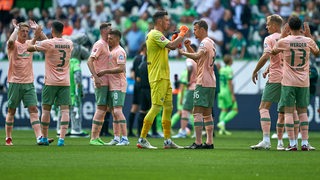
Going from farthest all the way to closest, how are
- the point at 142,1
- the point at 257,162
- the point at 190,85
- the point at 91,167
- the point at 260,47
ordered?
the point at 142,1 → the point at 260,47 → the point at 190,85 → the point at 257,162 → the point at 91,167

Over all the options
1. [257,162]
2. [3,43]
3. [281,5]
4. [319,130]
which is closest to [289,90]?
[257,162]

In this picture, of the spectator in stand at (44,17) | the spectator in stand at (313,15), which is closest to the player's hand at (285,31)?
the spectator in stand at (313,15)

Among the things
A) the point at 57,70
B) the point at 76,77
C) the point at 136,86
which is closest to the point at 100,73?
the point at 57,70

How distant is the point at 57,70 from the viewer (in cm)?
1967

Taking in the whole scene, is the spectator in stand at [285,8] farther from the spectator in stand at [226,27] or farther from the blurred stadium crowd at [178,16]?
the spectator in stand at [226,27]

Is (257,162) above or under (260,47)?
under

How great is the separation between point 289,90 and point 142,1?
65.7ft

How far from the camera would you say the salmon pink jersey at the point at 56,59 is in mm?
19516

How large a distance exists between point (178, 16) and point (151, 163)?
20.9 meters

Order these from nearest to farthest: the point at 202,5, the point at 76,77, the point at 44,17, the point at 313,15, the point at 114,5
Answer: the point at 76,77 < the point at 313,15 < the point at 202,5 < the point at 44,17 < the point at 114,5

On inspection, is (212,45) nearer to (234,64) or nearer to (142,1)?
→ (234,64)

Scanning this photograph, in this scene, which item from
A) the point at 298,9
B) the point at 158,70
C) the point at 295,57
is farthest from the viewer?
the point at 298,9

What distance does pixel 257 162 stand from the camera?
15586 mm

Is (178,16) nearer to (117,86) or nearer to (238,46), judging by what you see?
(238,46)
